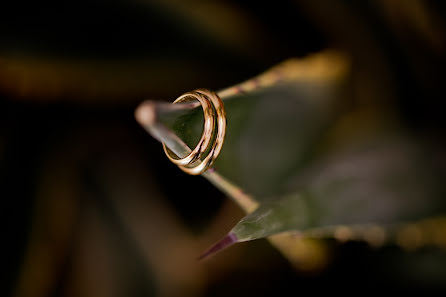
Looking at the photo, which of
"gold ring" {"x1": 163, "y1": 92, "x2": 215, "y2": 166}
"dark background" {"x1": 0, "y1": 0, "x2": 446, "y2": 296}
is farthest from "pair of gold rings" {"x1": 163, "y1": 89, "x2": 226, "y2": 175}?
"dark background" {"x1": 0, "y1": 0, "x2": 446, "y2": 296}

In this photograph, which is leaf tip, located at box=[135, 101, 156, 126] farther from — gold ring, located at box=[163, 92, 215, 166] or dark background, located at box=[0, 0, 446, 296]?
dark background, located at box=[0, 0, 446, 296]

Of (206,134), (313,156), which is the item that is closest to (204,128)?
(206,134)

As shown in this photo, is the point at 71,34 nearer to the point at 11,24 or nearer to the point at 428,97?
the point at 11,24

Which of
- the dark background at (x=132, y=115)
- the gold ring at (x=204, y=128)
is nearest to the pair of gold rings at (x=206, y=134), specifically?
the gold ring at (x=204, y=128)

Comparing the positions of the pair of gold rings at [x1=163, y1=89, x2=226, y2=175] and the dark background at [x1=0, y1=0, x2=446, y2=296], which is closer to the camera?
the pair of gold rings at [x1=163, y1=89, x2=226, y2=175]

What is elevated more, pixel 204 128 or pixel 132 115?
pixel 132 115

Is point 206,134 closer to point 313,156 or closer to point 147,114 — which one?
point 147,114
